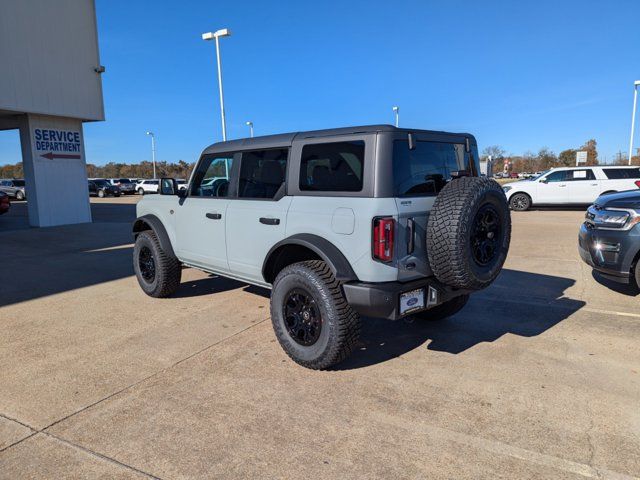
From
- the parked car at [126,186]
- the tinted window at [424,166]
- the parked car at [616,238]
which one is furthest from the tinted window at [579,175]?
the parked car at [126,186]

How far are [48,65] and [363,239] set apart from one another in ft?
49.3

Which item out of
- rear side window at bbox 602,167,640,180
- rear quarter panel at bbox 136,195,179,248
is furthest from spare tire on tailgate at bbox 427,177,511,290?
rear side window at bbox 602,167,640,180

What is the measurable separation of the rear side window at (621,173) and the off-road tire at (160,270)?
646 inches

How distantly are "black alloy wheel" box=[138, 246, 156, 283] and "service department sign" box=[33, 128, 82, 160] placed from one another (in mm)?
11314

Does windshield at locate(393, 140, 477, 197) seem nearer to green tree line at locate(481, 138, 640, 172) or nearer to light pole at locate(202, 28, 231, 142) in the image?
light pole at locate(202, 28, 231, 142)

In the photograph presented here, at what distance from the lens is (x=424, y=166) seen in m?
3.65

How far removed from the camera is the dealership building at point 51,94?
13148 millimetres

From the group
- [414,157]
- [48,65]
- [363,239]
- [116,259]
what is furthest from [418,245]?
[48,65]

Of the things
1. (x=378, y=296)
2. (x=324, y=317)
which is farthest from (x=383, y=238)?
(x=324, y=317)

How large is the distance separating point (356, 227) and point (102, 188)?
134 ft

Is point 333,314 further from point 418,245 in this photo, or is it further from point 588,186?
point 588,186

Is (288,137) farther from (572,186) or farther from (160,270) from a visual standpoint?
(572,186)

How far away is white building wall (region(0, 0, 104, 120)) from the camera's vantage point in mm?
12969

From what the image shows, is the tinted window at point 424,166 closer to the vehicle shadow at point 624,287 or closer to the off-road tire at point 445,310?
the off-road tire at point 445,310
